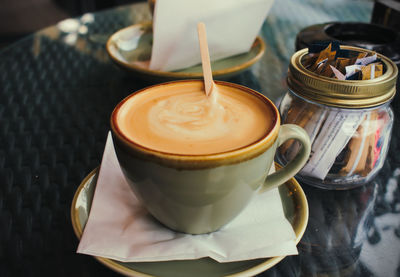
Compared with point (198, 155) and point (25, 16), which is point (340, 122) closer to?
point (198, 155)

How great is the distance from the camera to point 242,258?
0.34 m

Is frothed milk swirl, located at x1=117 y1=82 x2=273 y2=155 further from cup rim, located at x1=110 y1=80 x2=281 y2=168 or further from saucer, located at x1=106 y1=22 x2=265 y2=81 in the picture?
saucer, located at x1=106 y1=22 x2=265 y2=81

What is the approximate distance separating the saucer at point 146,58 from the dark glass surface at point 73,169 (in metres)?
→ 0.04

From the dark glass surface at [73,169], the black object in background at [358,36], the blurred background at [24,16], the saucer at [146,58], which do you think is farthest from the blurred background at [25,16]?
the black object in background at [358,36]

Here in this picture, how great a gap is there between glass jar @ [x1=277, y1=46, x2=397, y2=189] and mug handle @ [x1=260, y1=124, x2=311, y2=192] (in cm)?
6

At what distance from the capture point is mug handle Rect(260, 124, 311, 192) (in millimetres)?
366

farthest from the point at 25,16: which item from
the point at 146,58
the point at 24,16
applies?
the point at 146,58

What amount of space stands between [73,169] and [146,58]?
308 mm

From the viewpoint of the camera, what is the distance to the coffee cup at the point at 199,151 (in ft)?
1.04

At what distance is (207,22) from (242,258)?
0.42 m

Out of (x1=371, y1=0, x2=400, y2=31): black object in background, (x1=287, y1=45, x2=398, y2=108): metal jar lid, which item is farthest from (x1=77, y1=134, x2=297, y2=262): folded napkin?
(x1=371, y1=0, x2=400, y2=31): black object in background

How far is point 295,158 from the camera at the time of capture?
387 mm

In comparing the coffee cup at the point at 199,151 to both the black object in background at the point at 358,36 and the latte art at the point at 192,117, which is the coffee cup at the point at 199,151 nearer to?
the latte art at the point at 192,117

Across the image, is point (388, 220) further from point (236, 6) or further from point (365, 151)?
point (236, 6)
